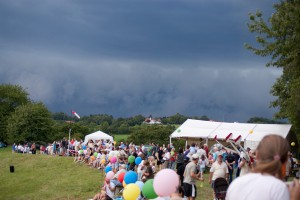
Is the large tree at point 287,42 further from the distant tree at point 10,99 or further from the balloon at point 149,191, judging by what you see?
the distant tree at point 10,99

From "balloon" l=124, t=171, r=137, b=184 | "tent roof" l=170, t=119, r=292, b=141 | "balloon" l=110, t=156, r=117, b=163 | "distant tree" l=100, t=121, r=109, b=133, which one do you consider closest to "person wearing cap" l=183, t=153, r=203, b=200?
"balloon" l=124, t=171, r=137, b=184

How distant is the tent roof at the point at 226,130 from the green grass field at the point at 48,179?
7.71m

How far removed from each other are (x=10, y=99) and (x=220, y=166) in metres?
64.0

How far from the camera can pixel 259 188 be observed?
9.20 feet

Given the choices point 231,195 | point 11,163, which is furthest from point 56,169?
point 231,195

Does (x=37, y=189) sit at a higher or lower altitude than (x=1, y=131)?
lower

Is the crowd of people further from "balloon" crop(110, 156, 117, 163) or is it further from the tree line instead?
the tree line

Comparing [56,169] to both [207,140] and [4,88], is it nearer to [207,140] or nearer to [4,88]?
[207,140]

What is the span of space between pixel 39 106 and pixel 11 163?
91.3ft

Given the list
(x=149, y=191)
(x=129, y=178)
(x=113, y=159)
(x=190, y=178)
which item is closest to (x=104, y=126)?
(x=113, y=159)

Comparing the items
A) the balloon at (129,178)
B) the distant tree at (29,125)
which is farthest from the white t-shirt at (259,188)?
the distant tree at (29,125)

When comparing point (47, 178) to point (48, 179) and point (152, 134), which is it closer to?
point (48, 179)

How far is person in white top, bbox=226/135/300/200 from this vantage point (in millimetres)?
2766

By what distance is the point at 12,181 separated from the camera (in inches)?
1188
